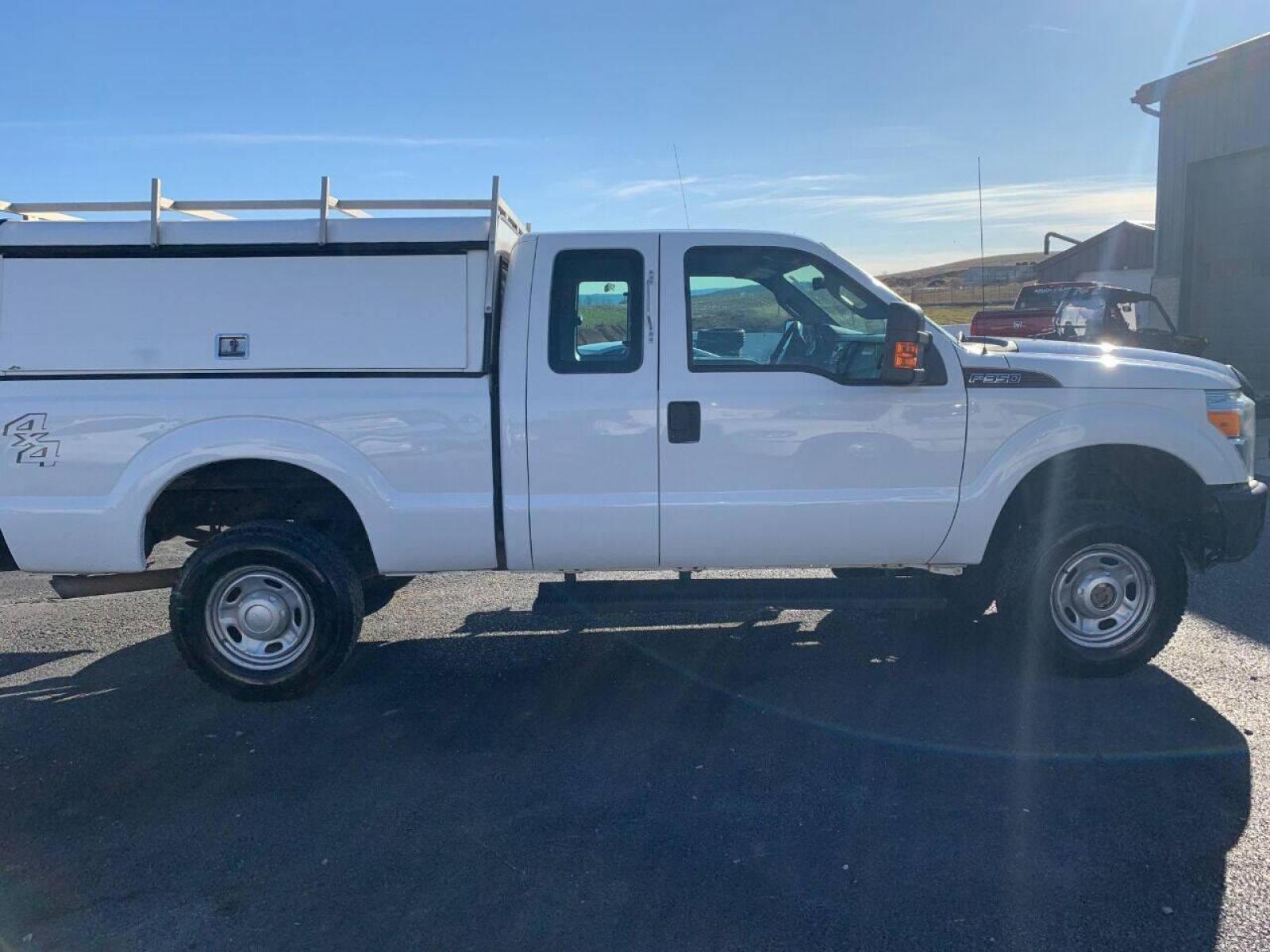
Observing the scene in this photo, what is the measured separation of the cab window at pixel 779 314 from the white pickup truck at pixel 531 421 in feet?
0.05

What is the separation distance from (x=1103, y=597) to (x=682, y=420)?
88.6 inches

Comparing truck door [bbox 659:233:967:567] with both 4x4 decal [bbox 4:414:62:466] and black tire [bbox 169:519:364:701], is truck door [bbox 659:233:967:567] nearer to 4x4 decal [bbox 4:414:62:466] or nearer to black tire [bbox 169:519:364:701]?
black tire [bbox 169:519:364:701]

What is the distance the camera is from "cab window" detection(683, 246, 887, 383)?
199 inches

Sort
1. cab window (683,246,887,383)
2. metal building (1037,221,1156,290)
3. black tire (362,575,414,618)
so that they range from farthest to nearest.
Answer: metal building (1037,221,1156,290), black tire (362,575,414,618), cab window (683,246,887,383)

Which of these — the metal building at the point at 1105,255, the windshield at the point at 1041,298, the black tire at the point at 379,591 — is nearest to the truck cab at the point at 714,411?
the black tire at the point at 379,591

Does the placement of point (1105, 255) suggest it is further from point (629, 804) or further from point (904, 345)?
point (629, 804)

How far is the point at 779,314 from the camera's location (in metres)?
5.20

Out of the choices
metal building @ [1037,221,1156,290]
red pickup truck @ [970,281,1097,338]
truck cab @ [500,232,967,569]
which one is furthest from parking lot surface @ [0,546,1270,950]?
metal building @ [1037,221,1156,290]

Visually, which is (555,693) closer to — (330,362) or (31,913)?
(330,362)

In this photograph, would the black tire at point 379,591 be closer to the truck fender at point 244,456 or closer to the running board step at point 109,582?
the running board step at point 109,582

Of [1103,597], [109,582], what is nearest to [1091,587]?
[1103,597]

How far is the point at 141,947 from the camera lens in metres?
3.24

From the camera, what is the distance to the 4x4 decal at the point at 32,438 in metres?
4.88

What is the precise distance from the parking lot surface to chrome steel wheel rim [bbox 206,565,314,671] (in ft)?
0.98
